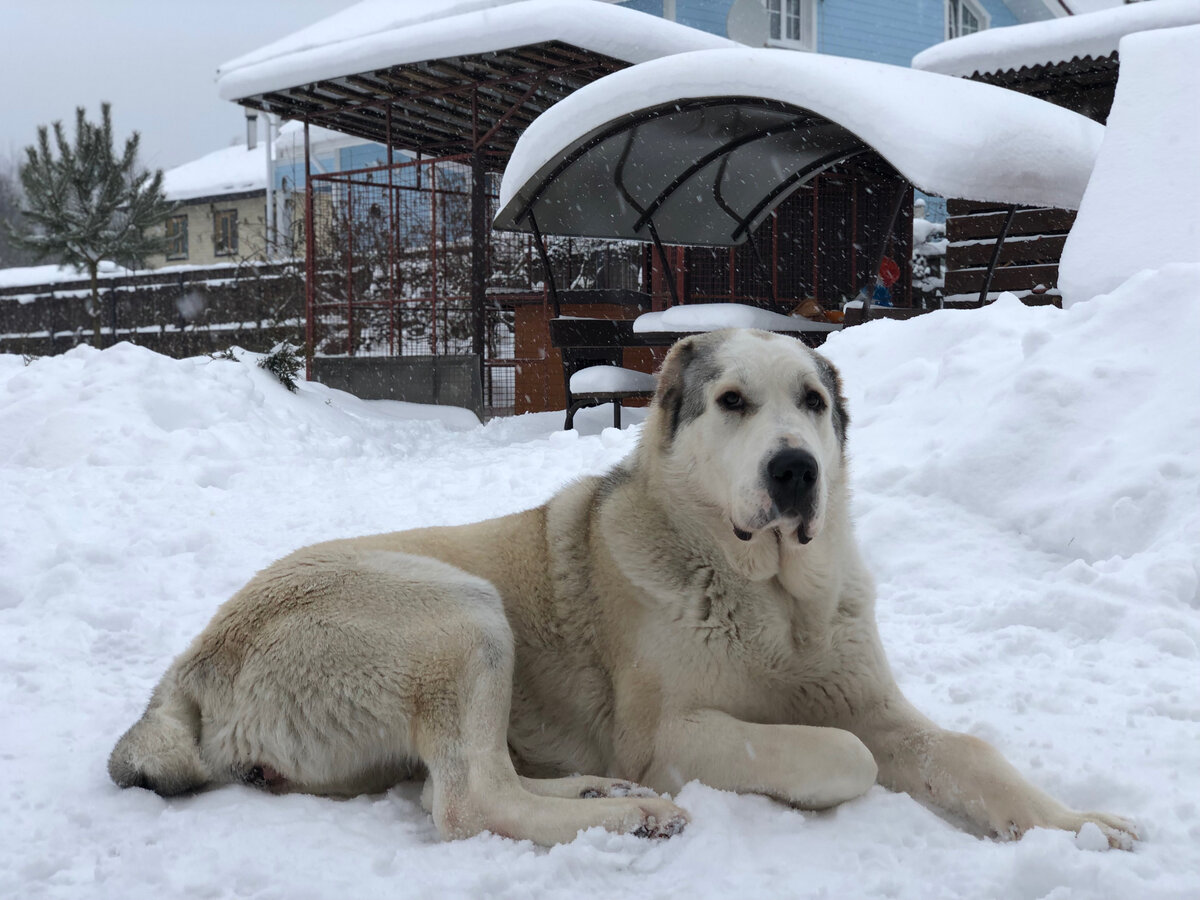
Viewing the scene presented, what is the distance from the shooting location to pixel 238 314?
20.7 meters

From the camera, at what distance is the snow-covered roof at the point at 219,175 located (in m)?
34.6

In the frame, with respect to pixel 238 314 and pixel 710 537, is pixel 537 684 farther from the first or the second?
pixel 238 314

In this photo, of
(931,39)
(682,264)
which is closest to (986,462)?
(682,264)

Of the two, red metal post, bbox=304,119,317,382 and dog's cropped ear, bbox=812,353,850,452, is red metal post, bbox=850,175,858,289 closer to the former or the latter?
red metal post, bbox=304,119,317,382

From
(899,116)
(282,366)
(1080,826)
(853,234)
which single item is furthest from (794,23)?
(1080,826)

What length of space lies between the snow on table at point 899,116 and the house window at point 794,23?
1214 cm

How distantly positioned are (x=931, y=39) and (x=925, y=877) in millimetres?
24502

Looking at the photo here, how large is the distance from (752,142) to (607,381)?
9.91ft

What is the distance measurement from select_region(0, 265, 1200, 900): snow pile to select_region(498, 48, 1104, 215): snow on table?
56.6 inches

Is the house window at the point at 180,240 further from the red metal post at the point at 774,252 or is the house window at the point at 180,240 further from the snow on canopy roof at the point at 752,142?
the snow on canopy roof at the point at 752,142

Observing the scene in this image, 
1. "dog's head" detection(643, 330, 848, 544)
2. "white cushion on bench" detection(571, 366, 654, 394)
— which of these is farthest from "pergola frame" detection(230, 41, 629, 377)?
"dog's head" detection(643, 330, 848, 544)

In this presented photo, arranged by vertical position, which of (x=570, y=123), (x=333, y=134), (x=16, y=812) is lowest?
(x=16, y=812)

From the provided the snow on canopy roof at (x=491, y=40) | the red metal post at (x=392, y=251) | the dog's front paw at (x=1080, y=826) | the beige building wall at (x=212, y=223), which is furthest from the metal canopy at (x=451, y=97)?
the beige building wall at (x=212, y=223)

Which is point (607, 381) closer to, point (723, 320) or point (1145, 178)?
point (723, 320)
